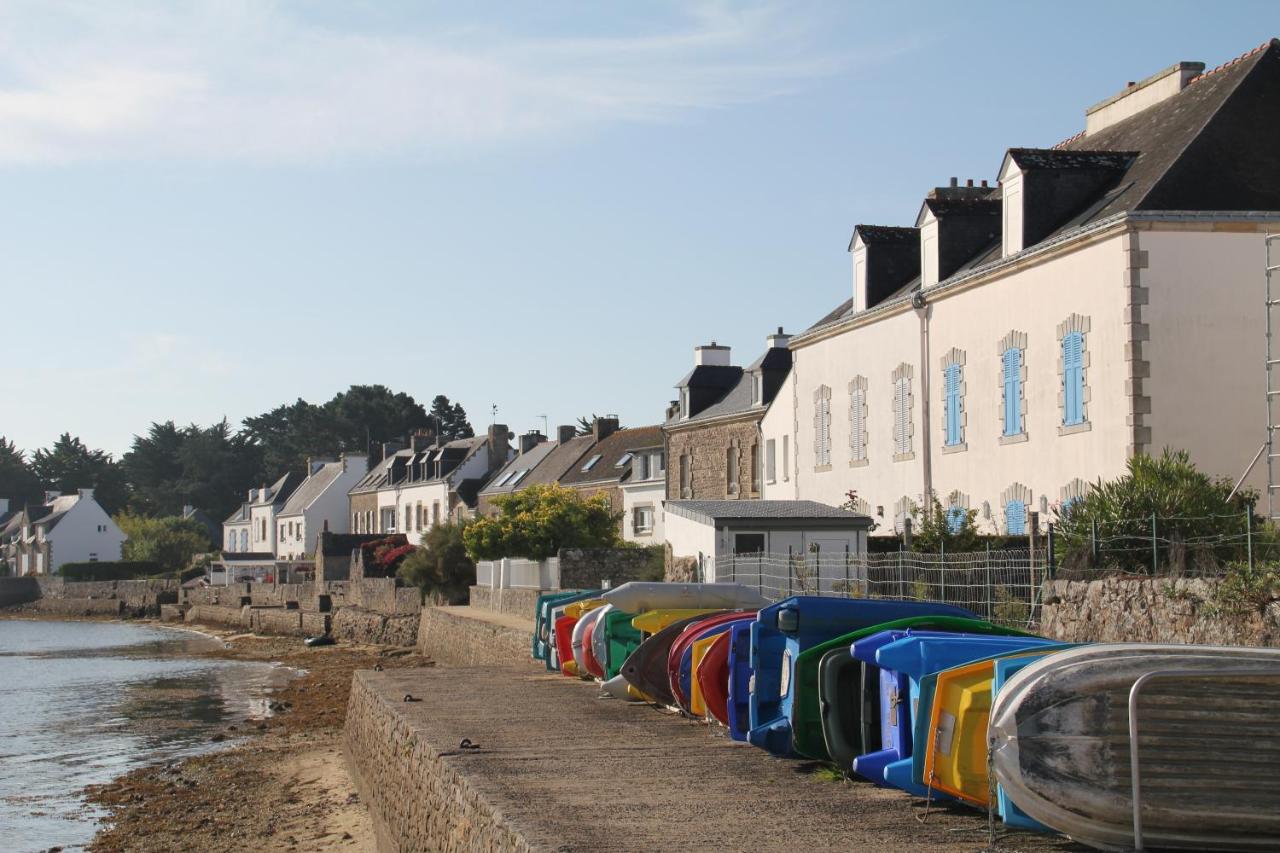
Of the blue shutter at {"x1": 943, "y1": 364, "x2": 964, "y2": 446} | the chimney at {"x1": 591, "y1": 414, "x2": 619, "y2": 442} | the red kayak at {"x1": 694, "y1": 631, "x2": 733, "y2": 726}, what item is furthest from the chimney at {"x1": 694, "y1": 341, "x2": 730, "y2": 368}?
the red kayak at {"x1": 694, "y1": 631, "x2": 733, "y2": 726}

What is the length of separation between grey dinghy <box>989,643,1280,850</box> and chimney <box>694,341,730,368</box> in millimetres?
36365

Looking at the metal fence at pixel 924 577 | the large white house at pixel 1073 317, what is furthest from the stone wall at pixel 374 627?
the metal fence at pixel 924 577

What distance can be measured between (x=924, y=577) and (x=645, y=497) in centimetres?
2958

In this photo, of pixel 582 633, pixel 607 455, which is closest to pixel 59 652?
pixel 607 455

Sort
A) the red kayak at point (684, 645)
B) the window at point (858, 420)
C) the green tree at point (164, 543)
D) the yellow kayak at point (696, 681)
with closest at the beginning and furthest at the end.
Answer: the yellow kayak at point (696, 681)
the red kayak at point (684, 645)
the window at point (858, 420)
the green tree at point (164, 543)

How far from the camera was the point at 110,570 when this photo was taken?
88000 mm

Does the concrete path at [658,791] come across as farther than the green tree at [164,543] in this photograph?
No

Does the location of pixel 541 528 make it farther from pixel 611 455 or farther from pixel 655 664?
pixel 655 664

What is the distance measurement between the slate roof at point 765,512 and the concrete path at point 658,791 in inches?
424

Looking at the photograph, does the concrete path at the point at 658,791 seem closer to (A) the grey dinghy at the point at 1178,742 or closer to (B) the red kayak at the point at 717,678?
(B) the red kayak at the point at 717,678

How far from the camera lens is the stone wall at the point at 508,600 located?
3128cm

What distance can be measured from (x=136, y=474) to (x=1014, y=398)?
11150 cm

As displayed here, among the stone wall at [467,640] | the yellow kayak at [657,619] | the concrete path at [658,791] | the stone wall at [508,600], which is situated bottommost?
the stone wall at [467,640]

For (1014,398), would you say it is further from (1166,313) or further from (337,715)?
(337,715)
